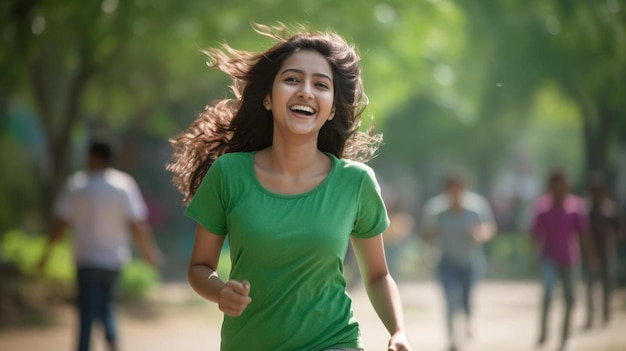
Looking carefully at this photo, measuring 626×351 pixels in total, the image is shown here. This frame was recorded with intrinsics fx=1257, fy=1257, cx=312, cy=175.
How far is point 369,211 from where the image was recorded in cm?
441

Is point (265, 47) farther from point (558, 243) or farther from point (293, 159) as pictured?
point (558, 243)

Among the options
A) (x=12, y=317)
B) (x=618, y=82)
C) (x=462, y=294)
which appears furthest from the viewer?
(x=618, y=82)

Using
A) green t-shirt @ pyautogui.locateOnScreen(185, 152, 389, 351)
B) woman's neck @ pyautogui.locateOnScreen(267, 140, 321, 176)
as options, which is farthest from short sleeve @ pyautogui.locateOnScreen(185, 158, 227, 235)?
woman's neck @ pyautogui.locateOnScreen(267, 140, 321, 176)

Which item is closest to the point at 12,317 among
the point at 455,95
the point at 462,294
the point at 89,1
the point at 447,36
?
the point at 89,1

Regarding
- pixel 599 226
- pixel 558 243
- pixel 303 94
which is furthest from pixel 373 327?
pixel 303 94

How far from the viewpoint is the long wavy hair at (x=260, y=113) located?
4535 mm

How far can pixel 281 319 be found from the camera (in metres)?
4.21

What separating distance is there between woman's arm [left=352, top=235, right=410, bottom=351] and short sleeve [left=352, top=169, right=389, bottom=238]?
Result: 0.04 m

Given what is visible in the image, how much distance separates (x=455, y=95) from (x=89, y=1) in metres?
17.5

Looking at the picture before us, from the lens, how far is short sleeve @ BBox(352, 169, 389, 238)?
14.4 ft

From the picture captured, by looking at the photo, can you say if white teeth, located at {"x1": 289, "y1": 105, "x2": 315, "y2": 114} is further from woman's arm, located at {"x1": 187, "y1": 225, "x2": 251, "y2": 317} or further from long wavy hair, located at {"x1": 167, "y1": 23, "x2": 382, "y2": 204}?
woman's arm, located at {"x1": 187, "y1": 225, "x2": 251, "y2": 317}

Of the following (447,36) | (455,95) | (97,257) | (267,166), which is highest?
(455,95)

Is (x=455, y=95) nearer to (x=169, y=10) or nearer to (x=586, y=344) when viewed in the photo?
(x=169, y=10)

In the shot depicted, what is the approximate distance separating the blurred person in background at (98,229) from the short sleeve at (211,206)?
5164 millimetres
